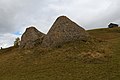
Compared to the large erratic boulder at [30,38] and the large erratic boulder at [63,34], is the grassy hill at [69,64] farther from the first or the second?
the large erratic boulder at [30,38]

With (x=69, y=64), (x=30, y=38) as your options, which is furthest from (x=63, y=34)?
(x=30, y=38)

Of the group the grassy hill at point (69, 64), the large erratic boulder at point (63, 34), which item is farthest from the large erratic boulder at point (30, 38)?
the grassy hill at point (69, 64)

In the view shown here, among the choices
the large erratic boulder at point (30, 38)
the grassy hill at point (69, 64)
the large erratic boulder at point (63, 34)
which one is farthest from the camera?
the large erratic boulder at point (30, 38)

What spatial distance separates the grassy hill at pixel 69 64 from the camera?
26930mm

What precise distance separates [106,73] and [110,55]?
8106mm

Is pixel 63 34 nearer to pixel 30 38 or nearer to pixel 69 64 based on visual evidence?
pixel 69 64

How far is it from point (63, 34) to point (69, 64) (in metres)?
10.5

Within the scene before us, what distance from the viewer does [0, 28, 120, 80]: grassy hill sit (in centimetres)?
2693

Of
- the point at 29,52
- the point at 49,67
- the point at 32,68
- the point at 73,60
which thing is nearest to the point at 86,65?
the point at 73,60

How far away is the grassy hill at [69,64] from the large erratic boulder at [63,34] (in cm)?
139

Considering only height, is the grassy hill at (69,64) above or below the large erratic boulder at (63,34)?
below

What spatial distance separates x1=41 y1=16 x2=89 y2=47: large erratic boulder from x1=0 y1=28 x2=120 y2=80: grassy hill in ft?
4.55

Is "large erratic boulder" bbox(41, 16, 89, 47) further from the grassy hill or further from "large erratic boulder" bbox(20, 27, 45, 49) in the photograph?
"large erratic boulder" bbox(20, 27, 45, 49)

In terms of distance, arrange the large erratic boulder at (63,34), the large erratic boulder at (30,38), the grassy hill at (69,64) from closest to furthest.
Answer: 1. the grassy hill at (69,64)
2. the large erratic boulder at (63,34)
3. the large erratic boulder at (30,38)
